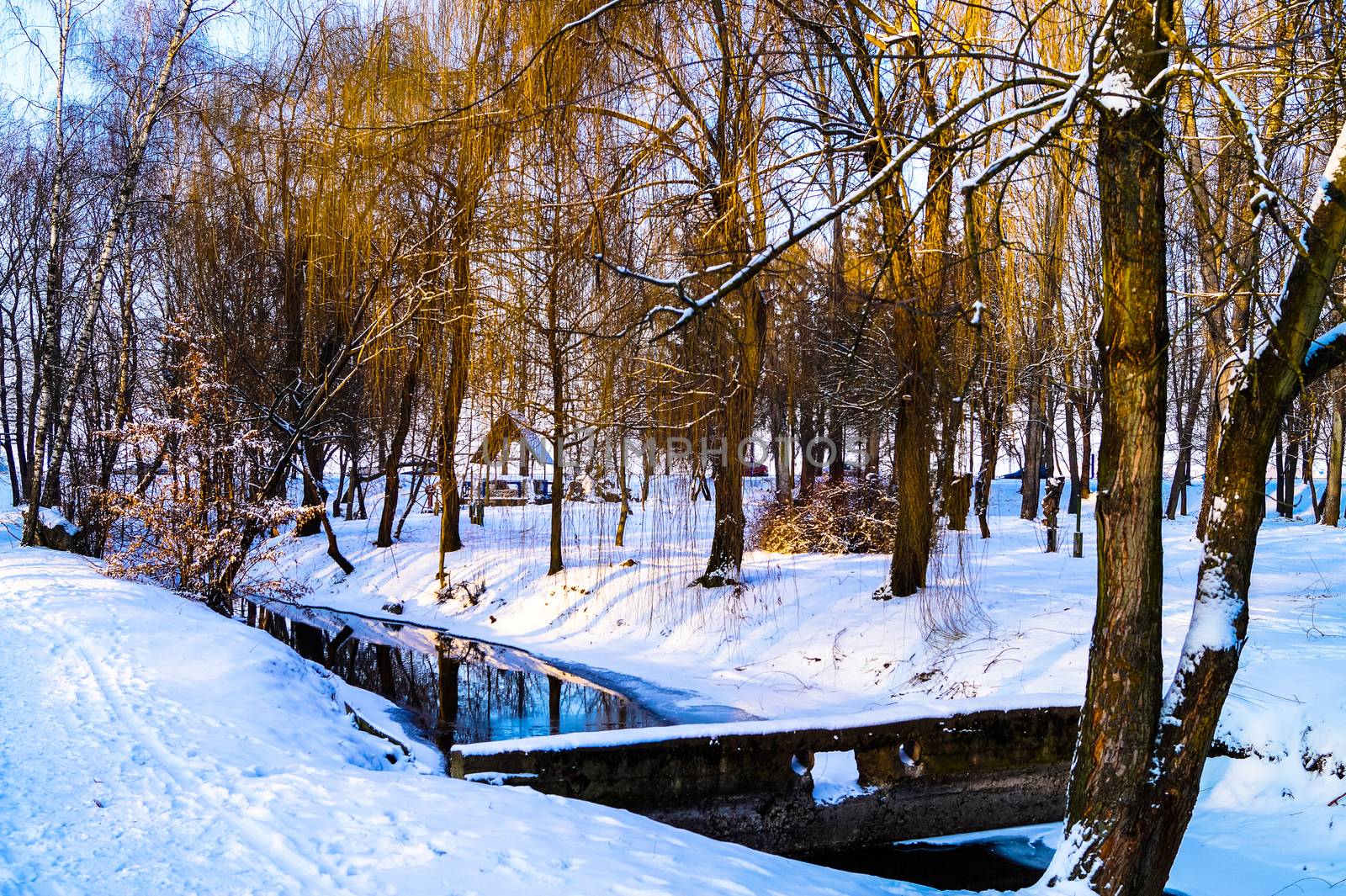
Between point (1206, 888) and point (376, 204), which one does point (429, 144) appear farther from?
point (1206, 888)

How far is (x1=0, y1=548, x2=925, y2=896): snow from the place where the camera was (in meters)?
3.64

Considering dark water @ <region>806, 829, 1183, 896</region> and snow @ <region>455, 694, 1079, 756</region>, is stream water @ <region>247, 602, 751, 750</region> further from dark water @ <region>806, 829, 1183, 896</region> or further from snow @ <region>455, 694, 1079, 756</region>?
dark water @ <region>806, 829, 1183, 896</region>

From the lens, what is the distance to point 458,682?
10773 mm

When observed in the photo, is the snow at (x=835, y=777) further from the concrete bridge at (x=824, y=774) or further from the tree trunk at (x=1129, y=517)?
the tree trunk at (x=1129, y=517)

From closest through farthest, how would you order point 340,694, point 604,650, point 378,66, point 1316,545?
point 340,694
point 378,66
point 604,650
point 1316,545

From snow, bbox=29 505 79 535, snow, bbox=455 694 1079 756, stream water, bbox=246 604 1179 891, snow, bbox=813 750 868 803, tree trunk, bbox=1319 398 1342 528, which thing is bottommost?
stream water, bbox=246 604 1179 891

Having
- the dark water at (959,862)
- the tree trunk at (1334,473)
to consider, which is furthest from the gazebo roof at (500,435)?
the tree trunk at (1334,473)

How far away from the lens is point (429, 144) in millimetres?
7609

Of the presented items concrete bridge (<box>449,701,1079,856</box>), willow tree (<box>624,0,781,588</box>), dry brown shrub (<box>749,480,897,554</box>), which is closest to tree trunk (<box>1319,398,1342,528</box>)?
dry brown shrub (<box>749,480,897,554</box>)

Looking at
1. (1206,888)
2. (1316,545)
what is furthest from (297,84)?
(1316,545)

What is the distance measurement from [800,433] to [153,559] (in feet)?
61.5

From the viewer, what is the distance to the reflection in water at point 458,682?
352 inches

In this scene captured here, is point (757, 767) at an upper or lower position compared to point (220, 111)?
lower

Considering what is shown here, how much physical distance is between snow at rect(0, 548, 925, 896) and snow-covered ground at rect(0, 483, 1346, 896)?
18 mm
